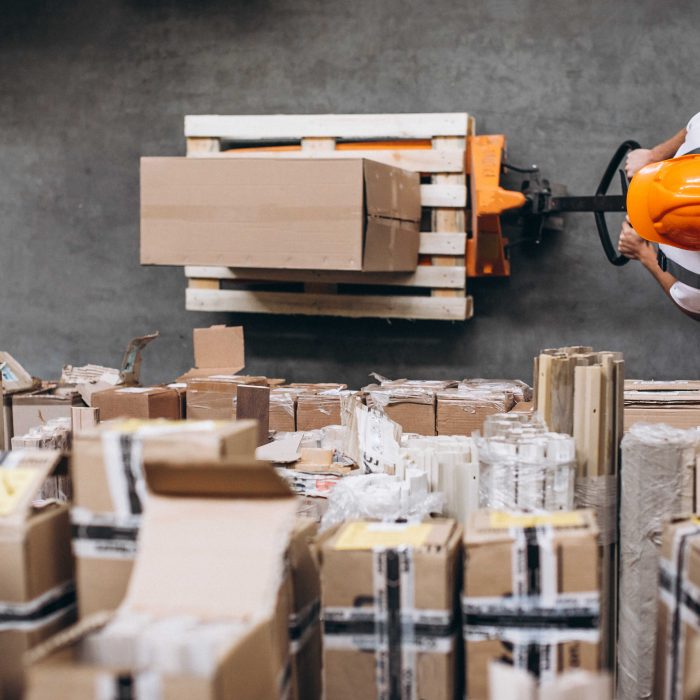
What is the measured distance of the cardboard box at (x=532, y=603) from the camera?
1844mm

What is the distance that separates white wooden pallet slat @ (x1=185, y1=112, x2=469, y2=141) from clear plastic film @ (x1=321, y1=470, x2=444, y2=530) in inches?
110

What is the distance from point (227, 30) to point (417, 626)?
183 inches

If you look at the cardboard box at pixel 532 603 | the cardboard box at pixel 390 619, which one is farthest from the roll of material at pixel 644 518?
the cardboard box at pixel 390 619

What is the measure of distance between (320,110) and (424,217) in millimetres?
1005

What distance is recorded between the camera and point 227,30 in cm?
555

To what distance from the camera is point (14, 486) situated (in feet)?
6.52

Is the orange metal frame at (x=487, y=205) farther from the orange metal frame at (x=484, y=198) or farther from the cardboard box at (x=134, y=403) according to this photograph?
the cardboard box at (x=134, y=403)

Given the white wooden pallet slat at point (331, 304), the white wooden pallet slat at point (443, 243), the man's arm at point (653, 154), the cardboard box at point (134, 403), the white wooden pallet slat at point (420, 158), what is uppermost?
the white wooden pallet slat at point (420, 158)

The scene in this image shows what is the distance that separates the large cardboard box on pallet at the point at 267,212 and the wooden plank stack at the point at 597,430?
1.62 m

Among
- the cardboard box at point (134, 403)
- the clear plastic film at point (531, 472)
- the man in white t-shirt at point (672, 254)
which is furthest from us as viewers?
the cardboard box at point (134, 403)

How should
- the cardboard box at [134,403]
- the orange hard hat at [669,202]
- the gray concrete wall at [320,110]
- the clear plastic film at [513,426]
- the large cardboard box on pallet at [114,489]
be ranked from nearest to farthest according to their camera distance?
the large cardboard box on pallet at [114,489]
the clear plastic film at [513,426]
the orange hard hat at [669,202]
the cardboard box at [134,403]
the gray concrete wall at [320,110]

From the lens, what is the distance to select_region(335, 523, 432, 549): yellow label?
6.45ft

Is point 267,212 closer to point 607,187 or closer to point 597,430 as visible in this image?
point 607,187

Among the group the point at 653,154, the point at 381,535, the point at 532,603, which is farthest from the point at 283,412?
the point at 532,603
